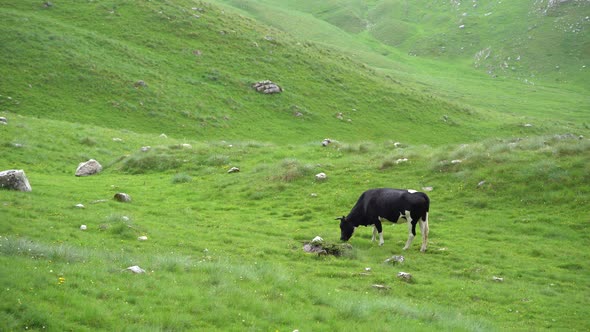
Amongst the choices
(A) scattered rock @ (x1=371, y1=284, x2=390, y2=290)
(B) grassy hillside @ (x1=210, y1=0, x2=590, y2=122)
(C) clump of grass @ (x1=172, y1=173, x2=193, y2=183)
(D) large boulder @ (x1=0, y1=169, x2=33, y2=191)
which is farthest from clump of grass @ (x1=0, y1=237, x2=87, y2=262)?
(B) grassy hillside @ (x1=210, y1=0, x2=590, y2=122)

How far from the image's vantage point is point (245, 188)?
27.5m

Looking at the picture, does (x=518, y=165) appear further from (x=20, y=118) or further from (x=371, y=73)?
(x=371, y=73)

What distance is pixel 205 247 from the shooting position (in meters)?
17.5

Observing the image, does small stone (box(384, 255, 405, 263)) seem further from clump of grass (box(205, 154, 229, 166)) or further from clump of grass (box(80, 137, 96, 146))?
clump of grass (box(80, 137, 96, 146))

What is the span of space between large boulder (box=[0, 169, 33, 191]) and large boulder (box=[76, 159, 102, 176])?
9.50 metres

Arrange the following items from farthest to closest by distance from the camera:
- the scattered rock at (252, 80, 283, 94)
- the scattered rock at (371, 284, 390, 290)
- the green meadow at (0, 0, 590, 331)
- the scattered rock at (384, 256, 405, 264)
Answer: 1. the scattered rock at (252, 80, 283, 94)
2. the scattered rock at (384, 256, 405, 264)
3. the scattered rock at (371, 284, 390, 290)
4. the green meadow at (0, 0, 590, 331)

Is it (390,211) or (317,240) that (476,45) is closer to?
(390,211)

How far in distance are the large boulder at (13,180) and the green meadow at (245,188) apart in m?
0.59

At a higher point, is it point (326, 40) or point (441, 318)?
point (326, 40)

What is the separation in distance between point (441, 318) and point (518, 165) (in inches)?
603

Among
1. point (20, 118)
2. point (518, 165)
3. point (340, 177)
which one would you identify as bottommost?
point (20, 118)

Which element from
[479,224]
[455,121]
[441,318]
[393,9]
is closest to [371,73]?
[455,121]

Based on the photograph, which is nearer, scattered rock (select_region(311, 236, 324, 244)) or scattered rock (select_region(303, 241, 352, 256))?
scattered rock (select_region(303, 241, 352, 256))

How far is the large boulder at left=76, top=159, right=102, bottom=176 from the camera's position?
31.2m
